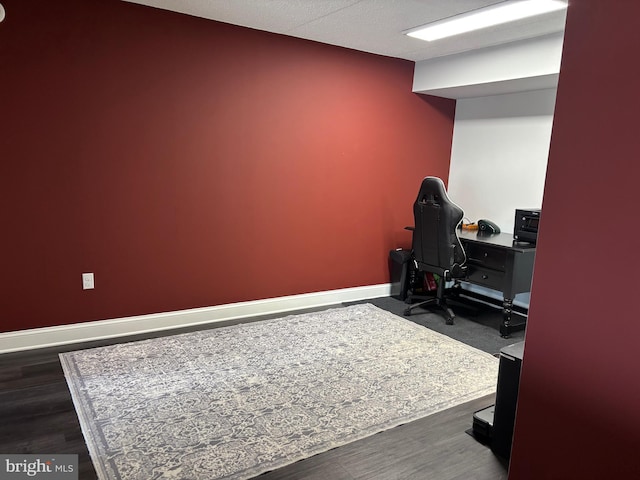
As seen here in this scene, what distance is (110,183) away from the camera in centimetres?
331

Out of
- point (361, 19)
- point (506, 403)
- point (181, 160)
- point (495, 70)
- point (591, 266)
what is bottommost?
point (506, 403)

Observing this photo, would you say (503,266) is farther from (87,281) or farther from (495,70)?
(87,281)

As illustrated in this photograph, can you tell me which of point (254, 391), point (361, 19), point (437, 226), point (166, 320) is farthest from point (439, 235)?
point (166, 320)

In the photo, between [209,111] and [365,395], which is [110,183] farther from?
[365,395]

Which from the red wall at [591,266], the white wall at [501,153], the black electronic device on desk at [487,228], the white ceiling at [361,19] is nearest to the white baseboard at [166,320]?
the black electronic device on desk at [487,228]

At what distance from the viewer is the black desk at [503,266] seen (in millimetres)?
3742

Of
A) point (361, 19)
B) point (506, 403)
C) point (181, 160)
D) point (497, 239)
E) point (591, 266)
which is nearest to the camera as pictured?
point (591, 266)

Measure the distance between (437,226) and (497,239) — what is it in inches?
22.9

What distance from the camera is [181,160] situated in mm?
3557

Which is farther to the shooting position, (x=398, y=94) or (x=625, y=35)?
(x=398, y=94)

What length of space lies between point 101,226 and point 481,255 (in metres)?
3.00

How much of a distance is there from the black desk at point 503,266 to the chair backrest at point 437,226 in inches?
6.7

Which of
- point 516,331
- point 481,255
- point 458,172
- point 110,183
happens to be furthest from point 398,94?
point 110,183

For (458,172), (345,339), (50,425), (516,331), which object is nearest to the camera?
(50,425)
